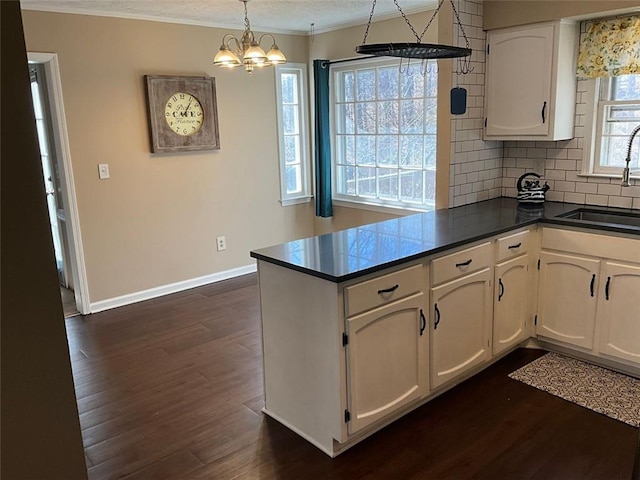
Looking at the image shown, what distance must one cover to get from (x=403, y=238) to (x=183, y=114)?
259cm

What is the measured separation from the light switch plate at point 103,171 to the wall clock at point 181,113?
1.35 feet

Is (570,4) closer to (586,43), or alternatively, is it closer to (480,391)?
(586,43)

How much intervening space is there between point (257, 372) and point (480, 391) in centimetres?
129

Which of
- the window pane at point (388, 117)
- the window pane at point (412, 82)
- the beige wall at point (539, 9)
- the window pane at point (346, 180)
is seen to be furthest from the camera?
the window pane at point (346, 180)

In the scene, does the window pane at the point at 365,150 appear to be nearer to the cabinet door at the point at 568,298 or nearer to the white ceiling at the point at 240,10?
the white ceiling at the point at 240,10

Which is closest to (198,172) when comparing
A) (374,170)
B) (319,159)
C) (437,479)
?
(319,159)

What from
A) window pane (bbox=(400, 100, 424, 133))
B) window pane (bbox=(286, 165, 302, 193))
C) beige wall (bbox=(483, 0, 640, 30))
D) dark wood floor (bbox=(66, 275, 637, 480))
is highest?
beige wall (bbox=(483, 0, 640, 30))

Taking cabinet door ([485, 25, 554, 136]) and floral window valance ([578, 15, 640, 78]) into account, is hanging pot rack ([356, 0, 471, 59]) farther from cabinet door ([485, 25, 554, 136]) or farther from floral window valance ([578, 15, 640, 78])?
floral window valance ([578, 15, 640, 78])

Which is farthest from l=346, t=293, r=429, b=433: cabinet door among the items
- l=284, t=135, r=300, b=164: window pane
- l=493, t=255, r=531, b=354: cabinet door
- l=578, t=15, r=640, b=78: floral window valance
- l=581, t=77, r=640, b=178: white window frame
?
l=284, t=135, r=300, b=164: window pane

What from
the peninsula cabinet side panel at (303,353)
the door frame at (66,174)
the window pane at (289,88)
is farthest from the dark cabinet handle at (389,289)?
the window pane at (289,88)

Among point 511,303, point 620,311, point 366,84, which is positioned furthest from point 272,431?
point 366,84

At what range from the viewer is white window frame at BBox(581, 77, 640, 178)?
3.33m

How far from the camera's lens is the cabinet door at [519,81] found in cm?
326

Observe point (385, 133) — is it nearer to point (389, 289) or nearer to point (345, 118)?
point (345, 118)
